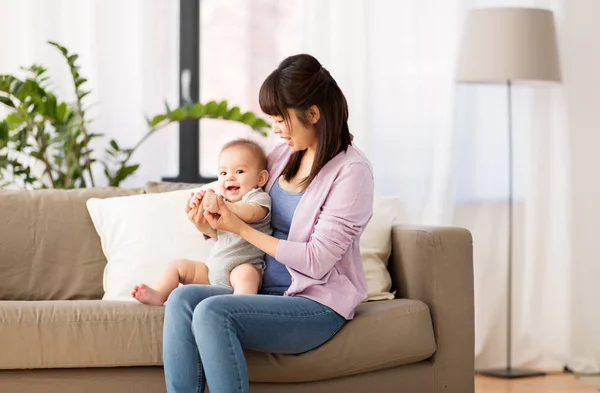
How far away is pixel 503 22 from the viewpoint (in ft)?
11.9

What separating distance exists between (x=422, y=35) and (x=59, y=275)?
184 cm

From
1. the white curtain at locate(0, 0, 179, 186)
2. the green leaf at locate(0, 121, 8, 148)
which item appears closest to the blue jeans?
the green leaf at locate(0, 121, 8, 148)

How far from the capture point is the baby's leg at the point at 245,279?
7.84 feet

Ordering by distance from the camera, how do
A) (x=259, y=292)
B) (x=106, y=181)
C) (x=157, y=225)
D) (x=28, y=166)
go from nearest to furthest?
(x=259, y=292), (x=157, y=225), (x=28, y=166), (x=106, y=181)

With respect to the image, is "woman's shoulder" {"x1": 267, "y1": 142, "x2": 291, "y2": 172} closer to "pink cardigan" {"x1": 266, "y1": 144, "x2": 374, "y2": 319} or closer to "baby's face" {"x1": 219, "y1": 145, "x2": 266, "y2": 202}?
"baby's face" {"x1": 219, "y1": 145, "x2": 266, "y2": 202}

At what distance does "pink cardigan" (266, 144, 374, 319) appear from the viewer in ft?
7.59

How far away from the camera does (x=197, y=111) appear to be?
3.57 metres

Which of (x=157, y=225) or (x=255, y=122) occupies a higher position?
(x=255, y=122)

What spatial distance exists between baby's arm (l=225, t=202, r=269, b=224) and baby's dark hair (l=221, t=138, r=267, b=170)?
0.17 metres

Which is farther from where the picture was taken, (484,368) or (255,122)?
(484,368)

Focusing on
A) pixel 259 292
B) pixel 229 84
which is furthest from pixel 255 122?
pixel 259 292

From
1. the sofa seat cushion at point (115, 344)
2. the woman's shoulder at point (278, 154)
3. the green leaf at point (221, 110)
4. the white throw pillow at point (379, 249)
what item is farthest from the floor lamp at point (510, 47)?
the sofa seat cushion at point (115, 344)

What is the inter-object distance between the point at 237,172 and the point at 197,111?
1.12m

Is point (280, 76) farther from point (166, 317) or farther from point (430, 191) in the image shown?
point (430, 191)
